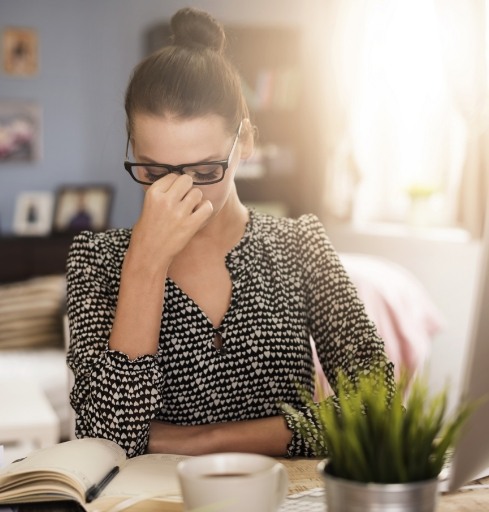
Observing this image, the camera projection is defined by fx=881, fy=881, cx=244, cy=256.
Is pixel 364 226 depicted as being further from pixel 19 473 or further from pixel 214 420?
pixel 19 473

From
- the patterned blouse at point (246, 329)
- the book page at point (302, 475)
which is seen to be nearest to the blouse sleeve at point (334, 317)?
the patterned blouse at point (246, 329)

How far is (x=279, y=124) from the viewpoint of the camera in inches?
218

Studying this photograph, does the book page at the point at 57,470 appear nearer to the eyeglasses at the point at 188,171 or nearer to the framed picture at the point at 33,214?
the eyeglasses at the point at 188,171

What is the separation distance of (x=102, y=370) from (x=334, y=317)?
43 centimetres

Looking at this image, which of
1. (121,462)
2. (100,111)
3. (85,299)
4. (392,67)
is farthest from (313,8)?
(121,462)

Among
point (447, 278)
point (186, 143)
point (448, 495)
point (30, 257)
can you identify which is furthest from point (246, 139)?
point (30, 257)

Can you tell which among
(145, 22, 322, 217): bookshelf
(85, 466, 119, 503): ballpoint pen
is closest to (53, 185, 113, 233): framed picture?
(145, 22, 322, 217): bookshelf

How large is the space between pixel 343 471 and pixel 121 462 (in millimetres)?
439

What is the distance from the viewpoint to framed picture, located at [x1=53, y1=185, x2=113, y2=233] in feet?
16.6

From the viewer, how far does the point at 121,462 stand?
1115 mm

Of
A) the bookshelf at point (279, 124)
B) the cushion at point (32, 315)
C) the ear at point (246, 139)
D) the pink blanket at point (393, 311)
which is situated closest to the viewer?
the ear at point (246, 139)

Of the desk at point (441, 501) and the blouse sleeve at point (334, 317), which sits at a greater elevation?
the blouse sleeve at point (334, 317)

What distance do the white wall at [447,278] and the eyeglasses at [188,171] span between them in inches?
116

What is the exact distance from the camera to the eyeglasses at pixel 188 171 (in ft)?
4.38
